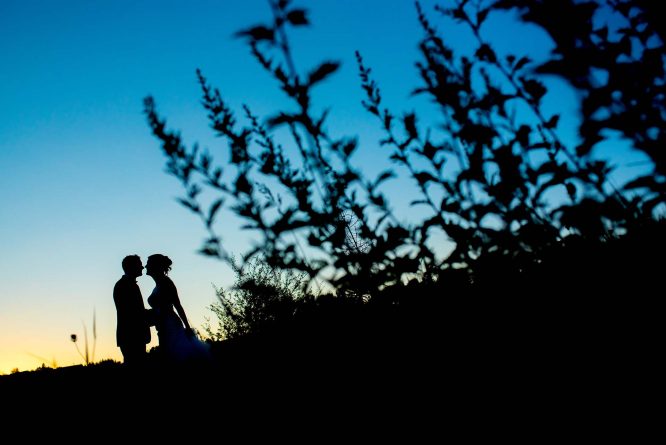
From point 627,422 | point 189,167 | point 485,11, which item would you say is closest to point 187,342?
point 189,167

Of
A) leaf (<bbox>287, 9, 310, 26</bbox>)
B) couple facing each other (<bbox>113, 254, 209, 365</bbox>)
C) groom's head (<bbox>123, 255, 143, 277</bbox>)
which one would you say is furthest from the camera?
groom's head (<bbox>123, 255, 143, 277</bbox>)

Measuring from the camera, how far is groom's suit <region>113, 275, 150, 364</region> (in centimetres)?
528

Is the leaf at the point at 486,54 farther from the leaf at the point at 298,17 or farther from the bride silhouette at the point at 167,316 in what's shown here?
the bride silhouette at the point at 167,316

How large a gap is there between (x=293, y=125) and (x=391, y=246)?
44.7 inches

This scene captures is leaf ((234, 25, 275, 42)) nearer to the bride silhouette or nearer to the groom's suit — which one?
the bride silhouette

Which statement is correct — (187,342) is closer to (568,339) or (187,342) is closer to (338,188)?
(338,188)

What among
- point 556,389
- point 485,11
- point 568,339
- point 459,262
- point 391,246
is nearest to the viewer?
point 556,389

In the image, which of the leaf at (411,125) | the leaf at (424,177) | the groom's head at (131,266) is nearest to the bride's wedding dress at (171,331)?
the groom's head at (131,266)

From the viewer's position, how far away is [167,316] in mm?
5312

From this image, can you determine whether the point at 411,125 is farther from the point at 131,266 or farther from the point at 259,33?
the point at 131,266

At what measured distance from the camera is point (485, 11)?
352 cm

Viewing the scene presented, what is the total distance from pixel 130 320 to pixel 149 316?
0.24m

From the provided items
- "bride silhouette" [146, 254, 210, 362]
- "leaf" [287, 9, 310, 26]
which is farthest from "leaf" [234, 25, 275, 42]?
"bride silhouette" [146, 254, 210, 362]

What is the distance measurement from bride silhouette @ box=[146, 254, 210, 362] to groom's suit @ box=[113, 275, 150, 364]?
0.64 ft
